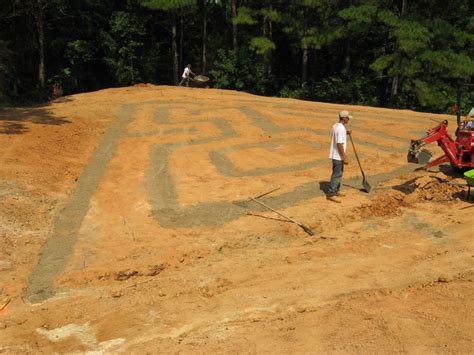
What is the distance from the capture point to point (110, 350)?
459cm

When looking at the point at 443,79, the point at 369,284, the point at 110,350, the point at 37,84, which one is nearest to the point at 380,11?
the point at 443,79

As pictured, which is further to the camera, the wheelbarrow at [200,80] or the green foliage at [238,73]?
the green foliage at [238,73]

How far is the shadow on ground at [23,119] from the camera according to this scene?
41.2 ft

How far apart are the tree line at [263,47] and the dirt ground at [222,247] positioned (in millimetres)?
11160

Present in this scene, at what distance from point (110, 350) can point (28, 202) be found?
4608 mm

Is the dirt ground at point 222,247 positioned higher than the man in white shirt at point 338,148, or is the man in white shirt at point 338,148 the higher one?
the man in white shirt at point 338,148

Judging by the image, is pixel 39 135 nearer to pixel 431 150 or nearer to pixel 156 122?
pixel 156 122

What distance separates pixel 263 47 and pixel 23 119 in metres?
15.7

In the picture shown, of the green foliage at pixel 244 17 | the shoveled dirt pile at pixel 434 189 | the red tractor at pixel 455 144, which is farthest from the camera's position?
the green foliage at pixel 244 17

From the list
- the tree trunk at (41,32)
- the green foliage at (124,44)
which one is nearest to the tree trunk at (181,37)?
the green foliage at (124,44)

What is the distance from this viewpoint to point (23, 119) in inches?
547

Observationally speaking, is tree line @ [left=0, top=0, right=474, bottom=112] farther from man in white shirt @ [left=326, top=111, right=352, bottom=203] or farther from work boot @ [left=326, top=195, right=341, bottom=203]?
work boot @ [left=326, top=195, right=341, bottom=203]

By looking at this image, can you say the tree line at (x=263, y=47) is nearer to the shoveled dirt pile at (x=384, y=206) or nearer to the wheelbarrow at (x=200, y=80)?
the wheelbarrow at (x=200, y=80)

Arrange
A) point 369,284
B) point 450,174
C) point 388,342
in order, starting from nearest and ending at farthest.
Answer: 1. point 388,342
2. point 369,284
3. point 450,174
